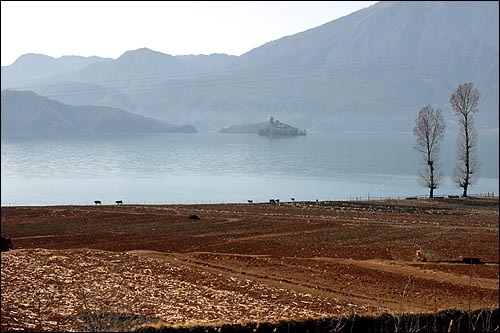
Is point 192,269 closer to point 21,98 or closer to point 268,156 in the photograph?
point 268,156

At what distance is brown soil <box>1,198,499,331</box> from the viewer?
52.3 ft

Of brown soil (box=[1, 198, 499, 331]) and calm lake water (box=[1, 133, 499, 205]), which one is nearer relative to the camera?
brown soil (box=[1, 198, 499, 331])

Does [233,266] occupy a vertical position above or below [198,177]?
below

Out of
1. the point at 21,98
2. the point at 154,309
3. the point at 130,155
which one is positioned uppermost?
the point at 21,98

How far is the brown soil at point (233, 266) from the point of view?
15.9 meters

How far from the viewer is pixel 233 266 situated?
2223 centimetres

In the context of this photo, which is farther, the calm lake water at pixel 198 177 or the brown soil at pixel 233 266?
the calm lake water at pixel 198 177

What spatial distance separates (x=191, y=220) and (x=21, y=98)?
117701 millimetres

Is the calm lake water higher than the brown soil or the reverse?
higher

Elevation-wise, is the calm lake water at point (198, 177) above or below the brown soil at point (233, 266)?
above

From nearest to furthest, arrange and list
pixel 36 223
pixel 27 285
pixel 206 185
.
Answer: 1. pixel 27 285
2. pixel 36 223
3. pixel 206 185

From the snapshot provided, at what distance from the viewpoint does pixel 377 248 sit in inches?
1077

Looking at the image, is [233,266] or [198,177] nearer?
[233,266]

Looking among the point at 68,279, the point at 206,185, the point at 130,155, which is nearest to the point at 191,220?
the point at 68,279
